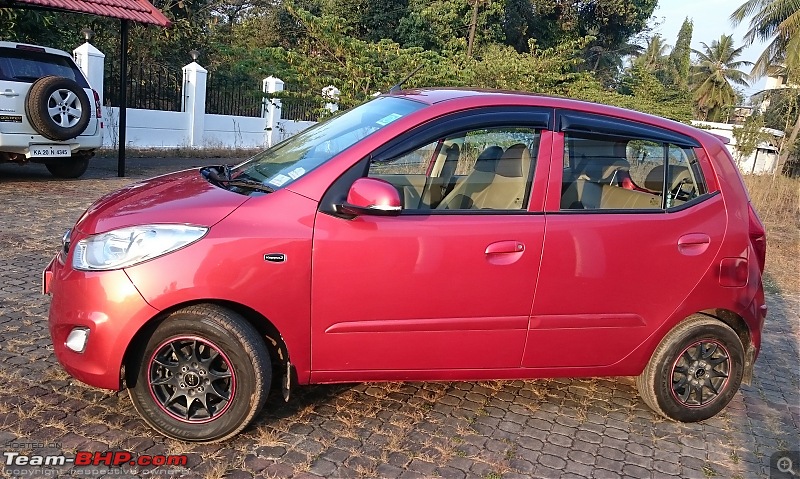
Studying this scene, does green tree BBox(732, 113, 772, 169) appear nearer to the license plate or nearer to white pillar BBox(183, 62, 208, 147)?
white pillar BBox(183, 62, 208, 147)

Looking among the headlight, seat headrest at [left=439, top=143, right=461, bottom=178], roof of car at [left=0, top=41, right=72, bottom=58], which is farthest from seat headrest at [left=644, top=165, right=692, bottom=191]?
roof of car at [left=0, top=41, right=72, bottom=58]

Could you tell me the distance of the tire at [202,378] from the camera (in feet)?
9.92

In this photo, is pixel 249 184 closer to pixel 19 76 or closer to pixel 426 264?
pixel 426 264

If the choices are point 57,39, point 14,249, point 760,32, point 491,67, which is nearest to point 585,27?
point 760,32

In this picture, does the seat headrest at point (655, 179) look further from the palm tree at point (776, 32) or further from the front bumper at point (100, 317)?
the palm tree at point (776, 32)

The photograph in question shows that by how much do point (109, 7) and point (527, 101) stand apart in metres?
8.82

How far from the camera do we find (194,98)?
15664 mm

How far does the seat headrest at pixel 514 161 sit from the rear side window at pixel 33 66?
24.5 feet

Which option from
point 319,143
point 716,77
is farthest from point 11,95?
point 716,77

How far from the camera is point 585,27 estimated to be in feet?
114

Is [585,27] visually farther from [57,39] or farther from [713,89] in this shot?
[57,39]

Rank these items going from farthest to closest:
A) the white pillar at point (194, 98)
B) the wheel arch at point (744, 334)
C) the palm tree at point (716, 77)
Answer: the palm tree at point (716, 77) → the white pillar at point (194, 98) → the wheel arch at point (744, 334)

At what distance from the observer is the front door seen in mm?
3127

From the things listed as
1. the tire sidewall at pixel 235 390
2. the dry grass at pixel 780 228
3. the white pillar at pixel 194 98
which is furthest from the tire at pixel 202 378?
the white pillar at pixel 194 98
